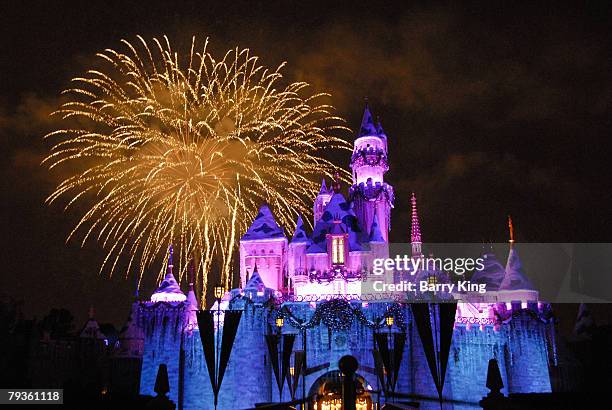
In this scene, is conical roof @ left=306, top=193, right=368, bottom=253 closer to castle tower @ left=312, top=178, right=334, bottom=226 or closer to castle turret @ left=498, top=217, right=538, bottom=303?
castle tower @ left=312, top=178, right=334, bottom=226

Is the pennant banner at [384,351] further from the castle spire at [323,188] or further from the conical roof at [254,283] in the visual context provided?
the castle spire at [323,188]

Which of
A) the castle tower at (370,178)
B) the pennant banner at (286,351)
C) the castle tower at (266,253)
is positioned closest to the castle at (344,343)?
the pennant banner at (286,351)

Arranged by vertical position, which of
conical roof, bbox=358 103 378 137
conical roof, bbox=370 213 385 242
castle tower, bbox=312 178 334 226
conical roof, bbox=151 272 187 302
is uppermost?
conical roof, bbox=358 103 378 137

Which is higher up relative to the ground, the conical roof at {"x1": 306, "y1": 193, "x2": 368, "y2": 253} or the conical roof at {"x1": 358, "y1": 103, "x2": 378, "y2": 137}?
the conical roof at {"x1": 358, "y1": 103, "x2": 378, "y2": 137}

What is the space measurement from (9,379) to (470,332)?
3170 centimetres

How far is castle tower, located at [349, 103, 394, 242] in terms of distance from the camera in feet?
173

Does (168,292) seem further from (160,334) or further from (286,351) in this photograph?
(286,351)

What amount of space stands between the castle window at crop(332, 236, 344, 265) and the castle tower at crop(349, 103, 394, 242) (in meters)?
4.91

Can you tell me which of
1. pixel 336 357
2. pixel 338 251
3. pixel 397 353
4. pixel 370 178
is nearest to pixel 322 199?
pixel 370 178

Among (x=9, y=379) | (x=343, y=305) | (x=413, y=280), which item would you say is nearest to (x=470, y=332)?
(x=413, y=280)

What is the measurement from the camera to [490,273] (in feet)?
167

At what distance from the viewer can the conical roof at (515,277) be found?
4441 cm

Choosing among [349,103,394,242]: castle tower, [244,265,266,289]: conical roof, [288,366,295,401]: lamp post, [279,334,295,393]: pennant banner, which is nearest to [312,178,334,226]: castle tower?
[349,103,394,242]: castle tower

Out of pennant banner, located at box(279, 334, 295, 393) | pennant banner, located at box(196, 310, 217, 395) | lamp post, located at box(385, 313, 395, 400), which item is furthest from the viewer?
lamp post, located at box(385, 313, 395, 400)
